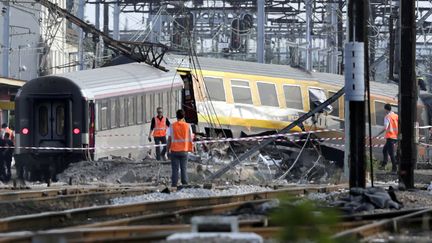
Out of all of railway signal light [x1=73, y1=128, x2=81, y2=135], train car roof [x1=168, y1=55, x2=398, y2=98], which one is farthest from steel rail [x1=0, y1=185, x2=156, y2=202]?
train car roof [x1=168, y1=55, x2=398, y2=98]

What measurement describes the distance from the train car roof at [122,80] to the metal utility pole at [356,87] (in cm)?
1030

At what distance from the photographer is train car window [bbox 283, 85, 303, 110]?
104 feet

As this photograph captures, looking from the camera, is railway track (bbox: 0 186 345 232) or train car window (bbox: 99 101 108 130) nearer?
railway track (bbox: 0 186 345 232)

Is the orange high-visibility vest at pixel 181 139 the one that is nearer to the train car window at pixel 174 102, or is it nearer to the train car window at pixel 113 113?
the train car window at pixel 113 113

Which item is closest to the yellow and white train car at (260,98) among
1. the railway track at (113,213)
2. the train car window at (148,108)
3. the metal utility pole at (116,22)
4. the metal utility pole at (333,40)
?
the train car window at (148,108)

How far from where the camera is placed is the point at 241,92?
30938 mm

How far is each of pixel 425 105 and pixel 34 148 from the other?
14208mm

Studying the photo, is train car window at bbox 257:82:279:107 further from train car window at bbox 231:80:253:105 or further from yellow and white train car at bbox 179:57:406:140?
train car window at bbox 231:80:253:105

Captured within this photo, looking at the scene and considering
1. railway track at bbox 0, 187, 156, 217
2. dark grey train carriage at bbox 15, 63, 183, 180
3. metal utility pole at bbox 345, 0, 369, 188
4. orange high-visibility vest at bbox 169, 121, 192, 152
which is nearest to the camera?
railway track at bbox 0, 187, 156, 217

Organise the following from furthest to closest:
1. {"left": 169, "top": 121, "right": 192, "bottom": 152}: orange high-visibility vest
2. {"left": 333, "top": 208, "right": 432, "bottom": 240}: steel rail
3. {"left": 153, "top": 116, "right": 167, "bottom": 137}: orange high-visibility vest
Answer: {"left": 153, "top": 116, "right": 167, "bottom": 137}: orange high-visibility vest → {"left": 169, "top": 121, "right": 192, "bottom": 152}: orange high-visibility vest → {"left": 333, "top": 208, "right": 432, "bottom": 240}: steel rail

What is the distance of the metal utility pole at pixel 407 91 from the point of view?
19.1 m

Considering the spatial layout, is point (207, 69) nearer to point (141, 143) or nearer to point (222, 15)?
point (141, 143)

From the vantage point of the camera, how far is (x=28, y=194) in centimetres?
1778

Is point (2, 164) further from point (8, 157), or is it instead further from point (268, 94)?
point (268, 94)
